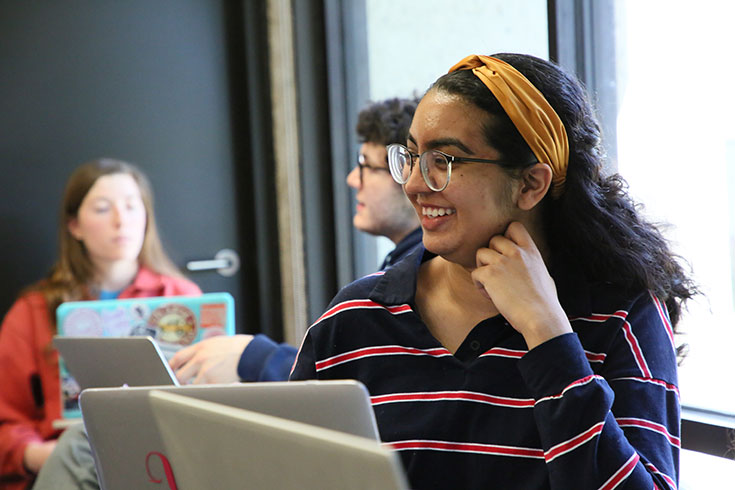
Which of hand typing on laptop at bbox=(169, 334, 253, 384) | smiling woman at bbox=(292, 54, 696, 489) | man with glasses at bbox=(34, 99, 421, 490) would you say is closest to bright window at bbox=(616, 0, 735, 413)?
smiling woman at bbox=(292, 54, 696, 489)

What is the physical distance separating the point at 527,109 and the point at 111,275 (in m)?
1.62

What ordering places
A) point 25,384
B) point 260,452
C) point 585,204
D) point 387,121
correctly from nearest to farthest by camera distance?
point 260,452, point 585,204, point 387,121, point 25,384

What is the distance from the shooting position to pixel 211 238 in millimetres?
2920

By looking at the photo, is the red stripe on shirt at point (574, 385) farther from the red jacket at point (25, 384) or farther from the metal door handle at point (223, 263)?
the metal door handle at point (223, 263)

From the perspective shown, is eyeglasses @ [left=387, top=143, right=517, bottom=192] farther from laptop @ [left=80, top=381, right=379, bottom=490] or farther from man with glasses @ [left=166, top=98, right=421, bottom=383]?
man with glasses @ [left=166, top=98, right=421, bottom=383]

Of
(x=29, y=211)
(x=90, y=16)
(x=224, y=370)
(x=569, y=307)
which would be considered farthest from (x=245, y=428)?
(x=90, y=16)

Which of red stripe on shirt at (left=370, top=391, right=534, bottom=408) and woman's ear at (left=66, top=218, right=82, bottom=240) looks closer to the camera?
red stripe on shirt at (left=370, top=391, right=534, bottom=408)

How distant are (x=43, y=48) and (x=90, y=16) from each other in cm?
19

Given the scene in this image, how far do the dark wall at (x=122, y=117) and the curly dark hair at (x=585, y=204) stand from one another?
178 centimetres

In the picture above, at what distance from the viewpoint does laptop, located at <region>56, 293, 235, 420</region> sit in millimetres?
1928

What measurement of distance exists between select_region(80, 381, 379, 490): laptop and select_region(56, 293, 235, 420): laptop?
904mm

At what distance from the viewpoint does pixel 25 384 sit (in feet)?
7.47

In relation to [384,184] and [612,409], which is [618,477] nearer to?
[612,409]

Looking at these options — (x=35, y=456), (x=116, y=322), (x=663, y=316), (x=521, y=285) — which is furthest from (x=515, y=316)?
(x=35, y=456)
